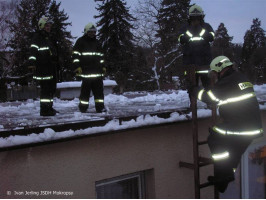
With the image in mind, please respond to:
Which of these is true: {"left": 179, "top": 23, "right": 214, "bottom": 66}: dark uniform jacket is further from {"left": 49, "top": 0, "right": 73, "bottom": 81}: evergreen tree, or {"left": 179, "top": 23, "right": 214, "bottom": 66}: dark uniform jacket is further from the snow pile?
{"left": 49, "top": 0, "right": 73, "bottom": 81}: evergreen tree

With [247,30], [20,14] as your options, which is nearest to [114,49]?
[20,14]

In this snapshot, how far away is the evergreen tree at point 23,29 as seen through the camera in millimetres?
26606

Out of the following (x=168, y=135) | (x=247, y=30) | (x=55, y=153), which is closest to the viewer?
(x=55, y=153)

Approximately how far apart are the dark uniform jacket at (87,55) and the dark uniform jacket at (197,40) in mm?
1576

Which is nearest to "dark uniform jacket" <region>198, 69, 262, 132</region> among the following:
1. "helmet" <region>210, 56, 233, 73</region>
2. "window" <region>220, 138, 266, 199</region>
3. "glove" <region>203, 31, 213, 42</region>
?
A: "helmet" <region>210, 56, 233, 73</region>

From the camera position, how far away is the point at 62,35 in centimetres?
2836

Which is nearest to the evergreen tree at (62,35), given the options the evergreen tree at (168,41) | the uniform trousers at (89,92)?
the evergreen tree at (168,41)

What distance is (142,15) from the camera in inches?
1081

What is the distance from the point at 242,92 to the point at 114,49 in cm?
2555

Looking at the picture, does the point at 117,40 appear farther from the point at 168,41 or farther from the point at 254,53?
the point at 254,53

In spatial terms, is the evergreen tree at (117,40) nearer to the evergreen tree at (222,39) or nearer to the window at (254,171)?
the window at (254,171)

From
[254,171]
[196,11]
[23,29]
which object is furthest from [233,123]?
[23,29]

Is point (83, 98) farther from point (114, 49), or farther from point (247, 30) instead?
point (247, 30)

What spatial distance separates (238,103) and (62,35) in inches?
1034
